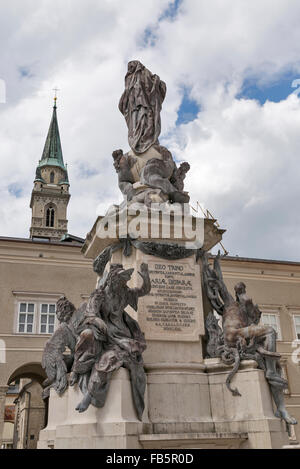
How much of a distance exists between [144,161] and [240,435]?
460 cm

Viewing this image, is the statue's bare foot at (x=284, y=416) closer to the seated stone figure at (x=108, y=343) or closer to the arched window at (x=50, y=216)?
the seated stone figure at (x=108, y=343)

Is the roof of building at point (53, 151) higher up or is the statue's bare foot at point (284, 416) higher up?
the roof of building at point (53, 151)

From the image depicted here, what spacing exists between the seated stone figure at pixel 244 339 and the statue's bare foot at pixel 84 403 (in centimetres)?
177

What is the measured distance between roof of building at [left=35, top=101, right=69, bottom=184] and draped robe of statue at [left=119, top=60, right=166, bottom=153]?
78.7 m

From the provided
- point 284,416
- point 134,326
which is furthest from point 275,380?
point 134,326

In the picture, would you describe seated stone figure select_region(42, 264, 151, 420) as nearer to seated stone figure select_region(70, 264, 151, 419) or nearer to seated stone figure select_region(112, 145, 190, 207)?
seated stone figure select_region(70, 264, 151, 419)

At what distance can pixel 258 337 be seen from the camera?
6.42 meters

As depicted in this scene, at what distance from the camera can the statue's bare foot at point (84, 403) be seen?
17.8 ft

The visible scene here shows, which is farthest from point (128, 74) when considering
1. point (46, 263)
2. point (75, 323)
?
point (46, 263)

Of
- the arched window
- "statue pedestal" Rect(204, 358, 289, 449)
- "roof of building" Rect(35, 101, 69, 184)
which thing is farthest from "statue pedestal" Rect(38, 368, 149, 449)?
"roof of building" Rect(35, 101, 69, 184)

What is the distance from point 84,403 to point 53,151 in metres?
85.1

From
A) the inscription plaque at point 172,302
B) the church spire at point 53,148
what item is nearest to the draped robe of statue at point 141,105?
the inscription plaque at point 172,302

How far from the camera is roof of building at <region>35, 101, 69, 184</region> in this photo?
3393 inches
